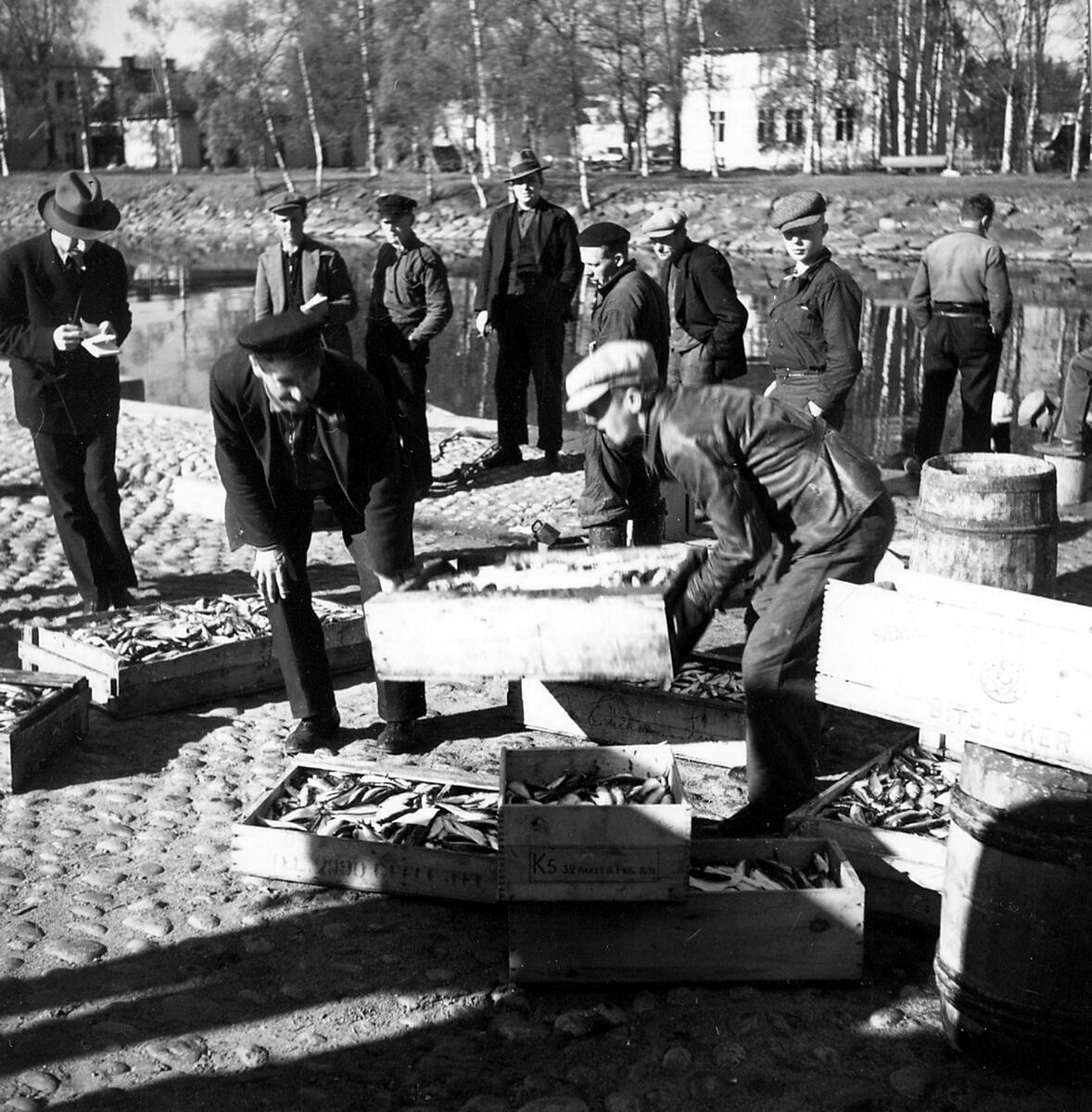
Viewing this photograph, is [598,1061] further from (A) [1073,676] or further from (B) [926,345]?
(B) [926,345]

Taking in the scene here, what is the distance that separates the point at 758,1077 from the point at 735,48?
55630 millimetres

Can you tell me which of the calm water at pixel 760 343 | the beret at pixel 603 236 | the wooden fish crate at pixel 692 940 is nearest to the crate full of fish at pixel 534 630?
the wooden fish crate at pixel 692 940

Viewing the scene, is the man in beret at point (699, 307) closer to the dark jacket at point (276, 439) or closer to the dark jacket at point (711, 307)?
the dark jacket at point (711, 307)

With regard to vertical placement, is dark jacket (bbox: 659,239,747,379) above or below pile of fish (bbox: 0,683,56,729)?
above

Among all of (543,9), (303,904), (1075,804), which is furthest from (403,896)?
(543,9)

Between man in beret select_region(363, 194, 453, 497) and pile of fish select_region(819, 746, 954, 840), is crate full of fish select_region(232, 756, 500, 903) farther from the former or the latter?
man in beret select_region(363, 194, 453, 497)

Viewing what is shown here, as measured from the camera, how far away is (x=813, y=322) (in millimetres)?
9133

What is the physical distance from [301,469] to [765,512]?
2.02 meters

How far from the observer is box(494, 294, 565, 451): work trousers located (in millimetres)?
12242

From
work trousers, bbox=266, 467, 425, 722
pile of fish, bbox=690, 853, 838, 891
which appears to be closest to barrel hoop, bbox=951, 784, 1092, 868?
pile of fish, bbox=690, 853, 838, 891

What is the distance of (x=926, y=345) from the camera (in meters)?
11.8

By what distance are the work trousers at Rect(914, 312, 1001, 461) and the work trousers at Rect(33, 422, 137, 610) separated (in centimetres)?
636

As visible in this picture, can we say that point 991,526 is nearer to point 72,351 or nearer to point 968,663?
point 968,663

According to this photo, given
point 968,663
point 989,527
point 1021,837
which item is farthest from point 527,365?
point 1021,837
